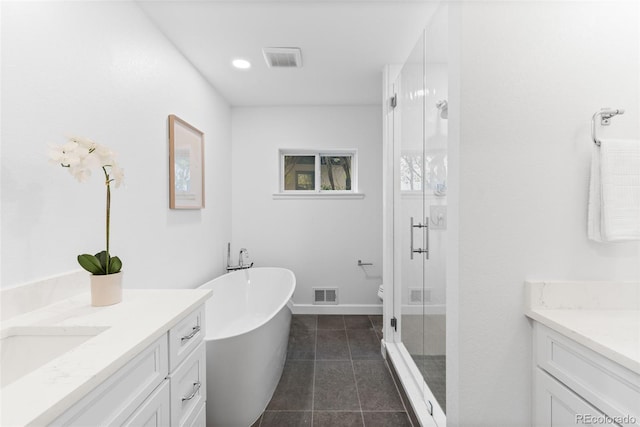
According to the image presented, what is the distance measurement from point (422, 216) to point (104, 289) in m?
1.71

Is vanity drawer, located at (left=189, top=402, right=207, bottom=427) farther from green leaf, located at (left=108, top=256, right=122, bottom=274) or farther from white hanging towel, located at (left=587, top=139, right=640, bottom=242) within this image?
white hanging towel, located at (left=587, top=139, right=640, bottom=242)

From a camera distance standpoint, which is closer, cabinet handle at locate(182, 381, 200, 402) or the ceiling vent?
cabinet handle at locate(182, 381, 200, 402)

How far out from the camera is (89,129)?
1.34m

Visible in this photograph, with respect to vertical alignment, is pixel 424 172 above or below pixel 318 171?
below

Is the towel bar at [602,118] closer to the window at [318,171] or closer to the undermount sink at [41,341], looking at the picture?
the undermount sink at [41,341]

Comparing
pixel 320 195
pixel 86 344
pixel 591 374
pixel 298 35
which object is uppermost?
pixel 298 35

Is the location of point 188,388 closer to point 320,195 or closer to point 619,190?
point 619,190

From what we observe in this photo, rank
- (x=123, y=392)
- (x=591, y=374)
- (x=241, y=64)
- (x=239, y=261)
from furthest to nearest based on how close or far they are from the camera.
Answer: (x=239, y=261) < (x=241, y=64) < (x=591, y=374) < (x=123, y=392)

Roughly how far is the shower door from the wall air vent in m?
1.11

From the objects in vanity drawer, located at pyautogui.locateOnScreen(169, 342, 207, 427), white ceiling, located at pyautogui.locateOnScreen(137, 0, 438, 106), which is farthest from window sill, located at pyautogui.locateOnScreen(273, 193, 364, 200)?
vanity drawer, located at pyautogui.locateOnScreen(169, 342, 207, 427)

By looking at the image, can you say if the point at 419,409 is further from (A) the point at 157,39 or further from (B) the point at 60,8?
(A) the point at 157,39

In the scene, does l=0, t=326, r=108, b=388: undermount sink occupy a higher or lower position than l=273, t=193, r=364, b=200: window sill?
lower

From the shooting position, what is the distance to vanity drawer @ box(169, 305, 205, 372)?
994mm

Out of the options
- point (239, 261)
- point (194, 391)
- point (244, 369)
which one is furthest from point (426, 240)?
point (239, 261)
